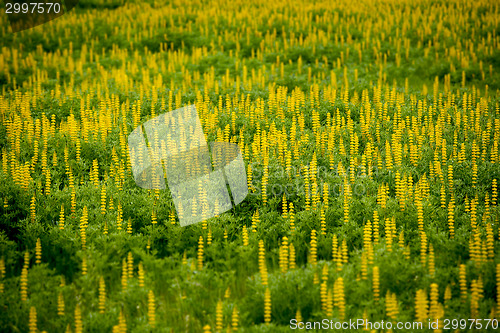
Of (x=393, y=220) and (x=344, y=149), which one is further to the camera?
(x=344, y=149)

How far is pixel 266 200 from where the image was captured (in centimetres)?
622

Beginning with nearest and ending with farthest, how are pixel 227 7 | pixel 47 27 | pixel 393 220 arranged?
pixel 393 220 < pixel 47 27 < pixel 227 7

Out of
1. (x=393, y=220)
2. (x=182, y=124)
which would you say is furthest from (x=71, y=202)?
(x=393, y=220)

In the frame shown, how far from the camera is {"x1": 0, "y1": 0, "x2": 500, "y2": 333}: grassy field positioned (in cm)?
448

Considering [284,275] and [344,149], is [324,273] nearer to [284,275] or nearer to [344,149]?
[284,275]

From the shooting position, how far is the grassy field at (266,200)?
14.7ft

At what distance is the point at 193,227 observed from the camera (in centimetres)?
569

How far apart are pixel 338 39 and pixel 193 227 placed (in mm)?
11088
